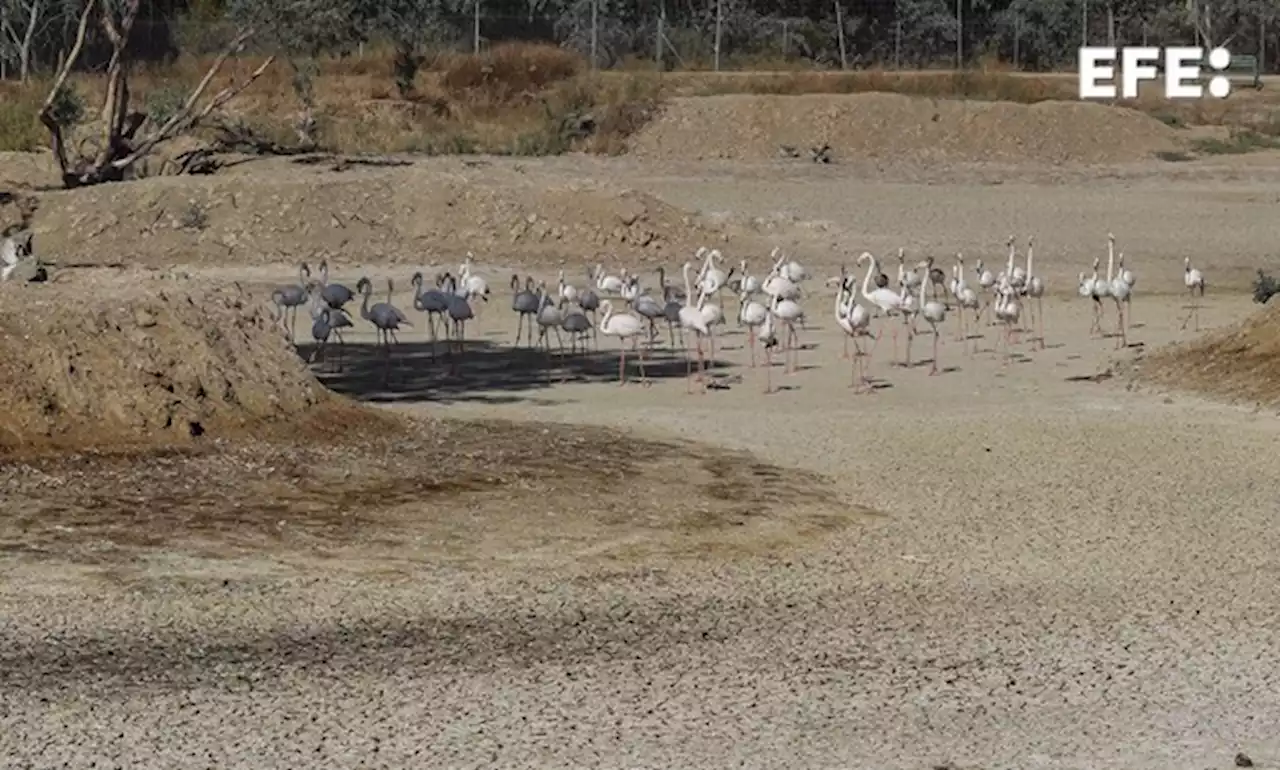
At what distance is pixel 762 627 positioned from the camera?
1220 cm

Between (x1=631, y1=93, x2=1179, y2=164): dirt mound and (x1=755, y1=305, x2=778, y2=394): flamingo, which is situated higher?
(x1=631, y1=93, x2=1179, y2=164): dirt mound

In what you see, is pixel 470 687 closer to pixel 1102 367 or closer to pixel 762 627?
pixel 762 627

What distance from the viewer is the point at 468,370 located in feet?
80.4

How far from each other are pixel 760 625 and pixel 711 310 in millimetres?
12200

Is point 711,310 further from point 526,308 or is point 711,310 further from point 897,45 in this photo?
point 897,45

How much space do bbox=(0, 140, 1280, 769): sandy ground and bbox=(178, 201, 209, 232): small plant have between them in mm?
16843

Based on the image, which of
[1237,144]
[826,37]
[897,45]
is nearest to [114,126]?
[1237,144]

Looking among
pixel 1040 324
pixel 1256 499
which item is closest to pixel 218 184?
pixel 1040 324

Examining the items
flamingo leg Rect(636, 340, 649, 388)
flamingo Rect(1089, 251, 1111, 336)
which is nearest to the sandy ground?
flamingo leg Rect(636, 340, 649, 388)

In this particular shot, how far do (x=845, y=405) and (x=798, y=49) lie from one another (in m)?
52.4

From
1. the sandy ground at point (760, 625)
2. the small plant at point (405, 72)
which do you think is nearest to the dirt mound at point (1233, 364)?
the sandy ground at point (760, 625)

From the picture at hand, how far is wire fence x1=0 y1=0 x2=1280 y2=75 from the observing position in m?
68.5

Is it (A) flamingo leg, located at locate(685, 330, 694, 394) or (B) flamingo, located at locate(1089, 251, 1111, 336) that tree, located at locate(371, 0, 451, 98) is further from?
(A) flamingo leg, located at locate(685, 330, 694, 394)

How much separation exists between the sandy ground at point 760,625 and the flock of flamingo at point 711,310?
11.8 feet
